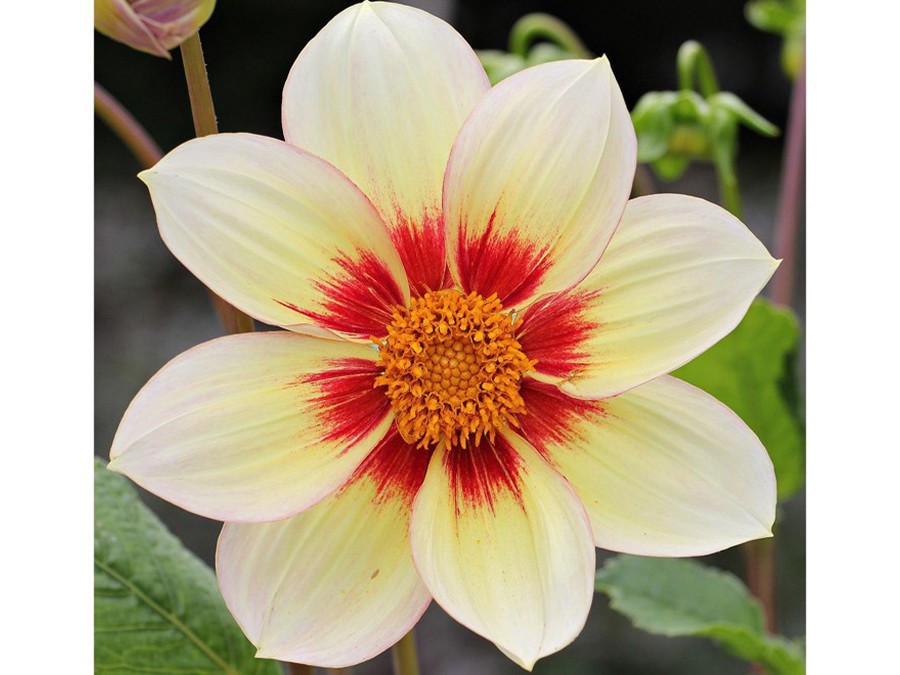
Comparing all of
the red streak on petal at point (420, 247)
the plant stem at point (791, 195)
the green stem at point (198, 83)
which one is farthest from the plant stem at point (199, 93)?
the plant stem at point (791, 195)

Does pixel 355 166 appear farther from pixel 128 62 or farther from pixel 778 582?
pixel 778 582

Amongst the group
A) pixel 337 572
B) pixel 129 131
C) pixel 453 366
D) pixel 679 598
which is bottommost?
pixel 679 598

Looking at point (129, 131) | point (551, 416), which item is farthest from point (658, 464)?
point (129, 131)

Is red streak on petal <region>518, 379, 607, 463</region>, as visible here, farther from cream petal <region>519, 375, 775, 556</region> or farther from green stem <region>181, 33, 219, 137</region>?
green stem <region>181, 33, 219, 137</region>

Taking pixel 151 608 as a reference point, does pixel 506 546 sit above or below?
above

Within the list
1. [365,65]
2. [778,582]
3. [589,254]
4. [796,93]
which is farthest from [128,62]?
[778,582]

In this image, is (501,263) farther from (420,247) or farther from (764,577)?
(764,577)
